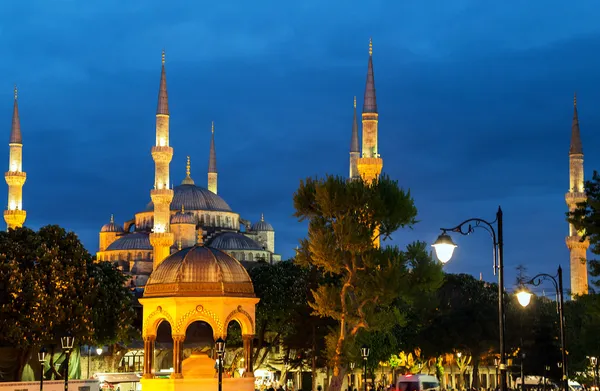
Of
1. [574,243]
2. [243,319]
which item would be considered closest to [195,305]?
[243,319]

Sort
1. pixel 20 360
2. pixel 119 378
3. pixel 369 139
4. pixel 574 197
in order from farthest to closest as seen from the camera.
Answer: pixel 574 197
pixel 369 139
pixel 119 378
pixel 20 360

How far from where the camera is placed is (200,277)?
28.2m

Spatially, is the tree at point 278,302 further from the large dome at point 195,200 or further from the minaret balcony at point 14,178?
the large dome at point 195,200

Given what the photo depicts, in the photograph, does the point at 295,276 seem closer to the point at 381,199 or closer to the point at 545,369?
the point at 545,369

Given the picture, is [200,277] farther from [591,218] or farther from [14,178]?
[14,178]

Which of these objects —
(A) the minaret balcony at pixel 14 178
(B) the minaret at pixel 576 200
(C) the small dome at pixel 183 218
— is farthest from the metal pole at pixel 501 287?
(C) the small dome at pixel 183 218

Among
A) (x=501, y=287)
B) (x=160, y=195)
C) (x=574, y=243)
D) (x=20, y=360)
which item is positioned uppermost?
(x=160, y=195)

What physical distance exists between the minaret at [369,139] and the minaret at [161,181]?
643 inches

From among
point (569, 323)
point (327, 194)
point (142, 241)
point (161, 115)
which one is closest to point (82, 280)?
point (327, 194)

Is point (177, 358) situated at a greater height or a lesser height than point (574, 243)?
lesser

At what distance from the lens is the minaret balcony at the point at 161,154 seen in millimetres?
78062

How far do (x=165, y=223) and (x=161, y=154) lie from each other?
5.58 meters

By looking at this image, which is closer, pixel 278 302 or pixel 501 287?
pixel 501 287

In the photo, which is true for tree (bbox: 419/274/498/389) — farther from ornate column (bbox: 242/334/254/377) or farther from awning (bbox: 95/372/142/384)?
ornate column (bbox: 242/334/254/377)
